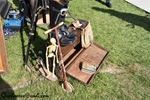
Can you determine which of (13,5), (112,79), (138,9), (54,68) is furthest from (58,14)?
(138,9)

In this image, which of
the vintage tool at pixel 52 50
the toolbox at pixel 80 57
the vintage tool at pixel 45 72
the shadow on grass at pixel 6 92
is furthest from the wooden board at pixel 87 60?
the shadow on grass at pixel 6 92

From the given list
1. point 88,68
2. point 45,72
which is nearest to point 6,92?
point 45,72

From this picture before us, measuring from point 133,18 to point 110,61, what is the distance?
2846 mm

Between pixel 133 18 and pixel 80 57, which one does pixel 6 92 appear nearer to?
pixel 80 57

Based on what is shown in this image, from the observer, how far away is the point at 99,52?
16.7 ft

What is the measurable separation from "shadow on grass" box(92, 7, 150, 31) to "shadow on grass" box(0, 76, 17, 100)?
4.72 metres

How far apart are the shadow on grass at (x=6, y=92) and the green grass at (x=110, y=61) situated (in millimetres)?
62

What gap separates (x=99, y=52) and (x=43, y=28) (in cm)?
201

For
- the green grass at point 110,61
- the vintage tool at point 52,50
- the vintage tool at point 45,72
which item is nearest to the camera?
the vintage tool at point 52,50

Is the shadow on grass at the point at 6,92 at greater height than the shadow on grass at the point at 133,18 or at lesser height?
lesser

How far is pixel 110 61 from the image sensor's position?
16.6 feet

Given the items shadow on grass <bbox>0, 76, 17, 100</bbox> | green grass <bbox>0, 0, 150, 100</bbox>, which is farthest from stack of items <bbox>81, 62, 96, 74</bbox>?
shadow on grass <bbox>0, 76, 17, 100</bbox>

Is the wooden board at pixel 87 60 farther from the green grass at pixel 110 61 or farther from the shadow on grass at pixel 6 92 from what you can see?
the shadow on grass at pixel 6 92

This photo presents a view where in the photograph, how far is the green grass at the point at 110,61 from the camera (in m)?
4.18
